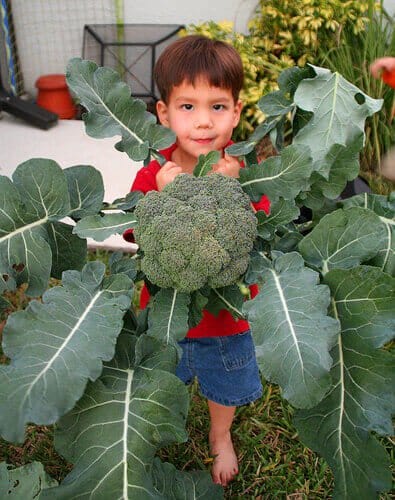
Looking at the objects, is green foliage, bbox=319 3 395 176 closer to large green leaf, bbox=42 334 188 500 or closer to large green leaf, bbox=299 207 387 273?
large green leaf, bbox=299 207 387 273

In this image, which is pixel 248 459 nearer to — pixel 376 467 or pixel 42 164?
pixel 376 467

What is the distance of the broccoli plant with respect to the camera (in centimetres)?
90

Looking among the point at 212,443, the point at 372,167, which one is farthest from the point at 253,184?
the point at 372,167

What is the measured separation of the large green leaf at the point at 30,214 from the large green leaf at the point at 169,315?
0.22m

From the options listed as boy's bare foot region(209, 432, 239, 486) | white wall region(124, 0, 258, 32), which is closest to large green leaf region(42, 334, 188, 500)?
boy's bare foot region(209, 432, 239, 486)

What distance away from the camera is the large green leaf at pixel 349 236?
102 cm

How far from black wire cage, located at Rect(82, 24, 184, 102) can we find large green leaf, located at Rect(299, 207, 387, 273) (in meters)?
3.17

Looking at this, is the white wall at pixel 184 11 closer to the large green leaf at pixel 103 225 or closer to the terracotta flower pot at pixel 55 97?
the terracotta flower pot at pixel 55 97

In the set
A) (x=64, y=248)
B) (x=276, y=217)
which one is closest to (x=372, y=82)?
(x=276, y=217)

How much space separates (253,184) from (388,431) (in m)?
0.53

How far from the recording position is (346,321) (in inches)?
38.4

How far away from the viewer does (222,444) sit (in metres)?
1.67

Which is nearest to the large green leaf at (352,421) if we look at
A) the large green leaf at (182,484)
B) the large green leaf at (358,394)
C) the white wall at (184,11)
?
the large green leaf at (358,394)

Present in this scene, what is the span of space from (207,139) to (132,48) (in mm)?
3078
